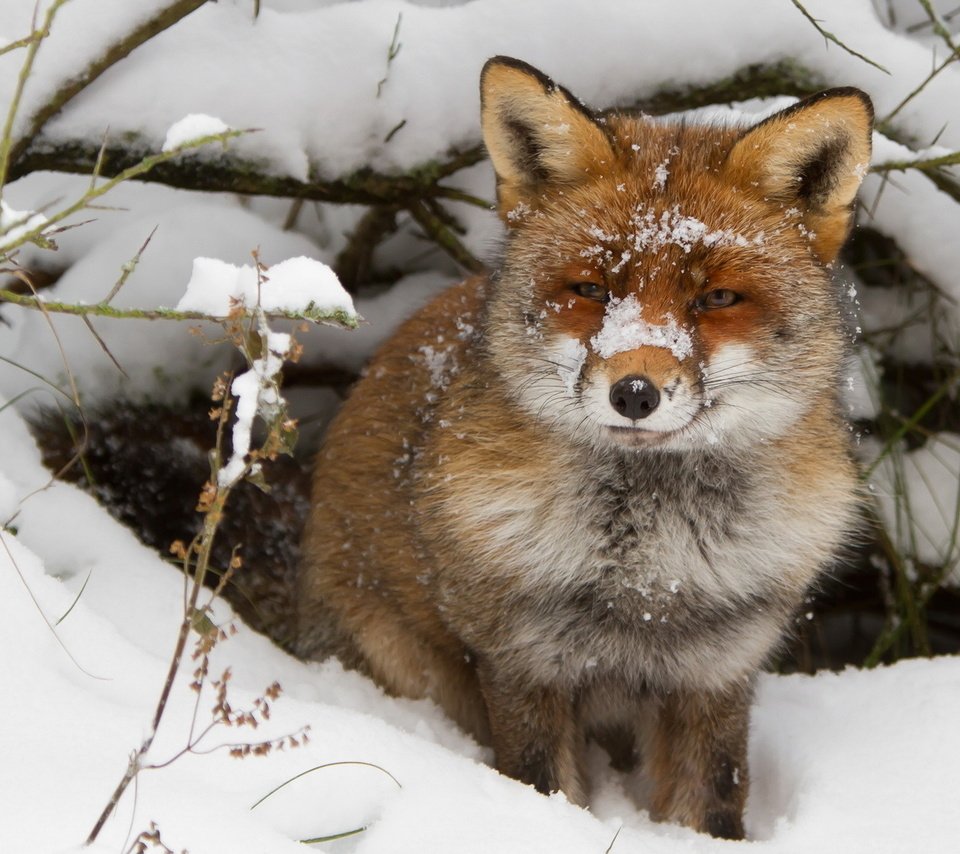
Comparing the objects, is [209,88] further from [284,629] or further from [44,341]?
[284,629]

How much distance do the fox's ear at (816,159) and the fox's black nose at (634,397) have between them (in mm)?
687

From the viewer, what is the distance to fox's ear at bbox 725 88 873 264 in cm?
263

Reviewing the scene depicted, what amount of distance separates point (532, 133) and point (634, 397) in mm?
890

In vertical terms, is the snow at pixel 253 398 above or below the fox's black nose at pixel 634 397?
above

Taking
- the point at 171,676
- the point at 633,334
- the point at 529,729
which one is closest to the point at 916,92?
the point at 633,334

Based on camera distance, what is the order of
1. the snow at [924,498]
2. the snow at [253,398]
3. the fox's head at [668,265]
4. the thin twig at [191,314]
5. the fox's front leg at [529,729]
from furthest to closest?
the snow at [924,498], the fox's front leg at [529,729], the fox's head at [668,265], the thin twig at [191,314], the snow at [253,398]

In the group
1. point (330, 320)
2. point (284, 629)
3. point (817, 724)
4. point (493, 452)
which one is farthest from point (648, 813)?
point (330, 320)

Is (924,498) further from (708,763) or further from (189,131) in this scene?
(189,131)

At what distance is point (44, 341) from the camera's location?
401cm

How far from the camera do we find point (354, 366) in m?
4.84

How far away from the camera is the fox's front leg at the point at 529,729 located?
3.09 m

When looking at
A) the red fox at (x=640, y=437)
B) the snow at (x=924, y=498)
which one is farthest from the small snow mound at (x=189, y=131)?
the snow at (x=924, y=498)

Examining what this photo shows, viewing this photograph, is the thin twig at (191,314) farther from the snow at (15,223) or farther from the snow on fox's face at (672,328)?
the snow on fox's face at (672,328)

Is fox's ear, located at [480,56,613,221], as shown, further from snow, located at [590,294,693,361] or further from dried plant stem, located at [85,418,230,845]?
dried plant stem, located at [85,418,230,845]
